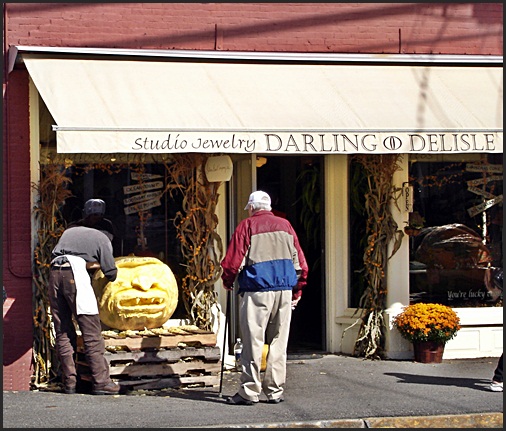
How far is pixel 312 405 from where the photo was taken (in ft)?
32.1

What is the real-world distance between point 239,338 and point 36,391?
2327 mm

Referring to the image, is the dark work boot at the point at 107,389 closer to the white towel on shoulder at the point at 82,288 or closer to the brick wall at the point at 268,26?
the white towel on shoulder at the point at 82,288

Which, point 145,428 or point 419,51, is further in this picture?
point 419,51

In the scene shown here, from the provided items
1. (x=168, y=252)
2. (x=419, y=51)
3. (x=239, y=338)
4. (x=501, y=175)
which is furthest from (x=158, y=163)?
(x=501, y=175)

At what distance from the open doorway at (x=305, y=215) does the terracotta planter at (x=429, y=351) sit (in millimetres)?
1204

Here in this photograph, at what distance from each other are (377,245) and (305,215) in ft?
4.36

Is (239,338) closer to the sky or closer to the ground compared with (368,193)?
closer to the ground

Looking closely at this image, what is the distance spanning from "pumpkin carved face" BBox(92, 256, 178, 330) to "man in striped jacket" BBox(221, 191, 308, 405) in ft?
4.78

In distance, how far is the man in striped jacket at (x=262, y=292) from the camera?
972cm

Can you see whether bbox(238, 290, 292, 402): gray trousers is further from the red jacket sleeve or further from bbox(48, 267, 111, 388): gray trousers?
bbox(48, 267, 111, 388): gray trousers

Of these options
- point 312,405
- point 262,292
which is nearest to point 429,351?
point 312,405

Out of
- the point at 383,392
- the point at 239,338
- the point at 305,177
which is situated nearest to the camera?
the point at 383,392

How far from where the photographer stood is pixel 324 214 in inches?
498

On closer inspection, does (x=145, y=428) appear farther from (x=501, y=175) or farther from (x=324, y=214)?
(x=501, y=175)
